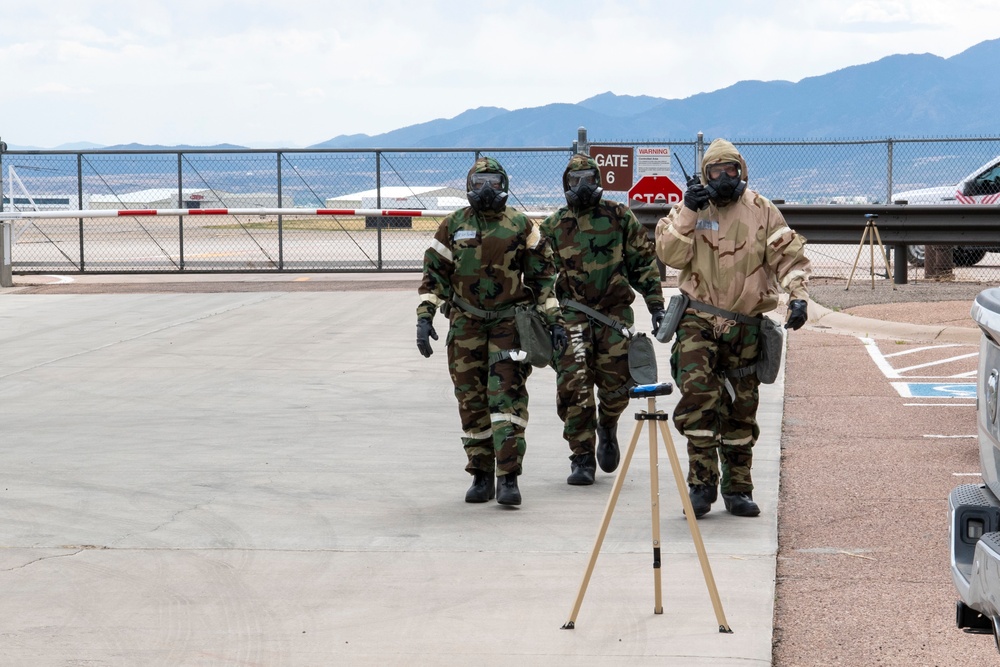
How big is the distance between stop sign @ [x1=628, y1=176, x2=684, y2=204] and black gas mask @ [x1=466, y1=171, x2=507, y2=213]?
11.4 m

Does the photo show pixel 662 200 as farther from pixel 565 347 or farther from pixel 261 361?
pixel 565 347

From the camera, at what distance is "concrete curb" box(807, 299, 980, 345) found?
13422mm

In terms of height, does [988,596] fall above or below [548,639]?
above

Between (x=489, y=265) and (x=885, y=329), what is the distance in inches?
315

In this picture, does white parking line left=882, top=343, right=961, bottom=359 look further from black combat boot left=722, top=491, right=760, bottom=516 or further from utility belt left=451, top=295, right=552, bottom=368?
utility belt left=451, top=295, right=552, bottom=368

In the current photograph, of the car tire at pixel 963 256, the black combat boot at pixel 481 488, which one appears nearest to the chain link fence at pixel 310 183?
the car tire at pixel 963 256

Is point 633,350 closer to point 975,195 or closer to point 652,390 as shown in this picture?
point 652,390

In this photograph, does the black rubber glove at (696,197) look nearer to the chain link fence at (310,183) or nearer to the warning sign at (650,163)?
the warning sign at (650,163)

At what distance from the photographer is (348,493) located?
7352 millimetres

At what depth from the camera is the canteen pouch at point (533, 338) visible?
7023 mm

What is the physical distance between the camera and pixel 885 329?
1403 centimetres

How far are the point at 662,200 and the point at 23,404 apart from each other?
33.2 feet

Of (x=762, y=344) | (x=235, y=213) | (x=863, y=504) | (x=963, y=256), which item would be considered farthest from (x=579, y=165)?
(x=963, y=256)

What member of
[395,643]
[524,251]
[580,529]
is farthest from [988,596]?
[524,251]
